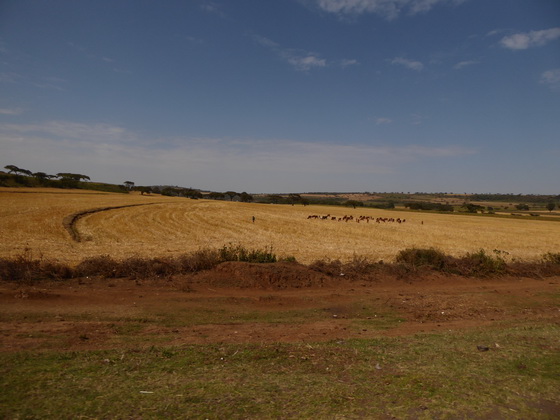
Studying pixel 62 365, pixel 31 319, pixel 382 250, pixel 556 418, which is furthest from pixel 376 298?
pixel 382 250

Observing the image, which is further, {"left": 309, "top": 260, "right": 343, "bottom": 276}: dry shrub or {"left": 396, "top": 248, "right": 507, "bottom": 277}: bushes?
{"left": 396, "top": 248, "right": 507, "bottom": 277}: bushes

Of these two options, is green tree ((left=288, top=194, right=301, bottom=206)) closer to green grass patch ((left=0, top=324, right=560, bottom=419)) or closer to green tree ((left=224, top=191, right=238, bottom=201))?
green tree ((left=224, top=191, right=238, bottom=201))

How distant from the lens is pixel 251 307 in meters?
9.27

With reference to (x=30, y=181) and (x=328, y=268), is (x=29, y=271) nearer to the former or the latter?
(x=328, y=268)

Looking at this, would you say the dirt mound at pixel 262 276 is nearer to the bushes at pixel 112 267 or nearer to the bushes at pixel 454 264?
the bushes at pixel 112 267

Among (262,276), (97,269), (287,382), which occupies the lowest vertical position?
(262,276)

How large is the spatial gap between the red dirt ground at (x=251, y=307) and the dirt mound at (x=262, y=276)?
4 cm

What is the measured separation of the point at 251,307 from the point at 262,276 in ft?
8.05

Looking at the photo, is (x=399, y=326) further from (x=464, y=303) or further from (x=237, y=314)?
(x=237, y=314)

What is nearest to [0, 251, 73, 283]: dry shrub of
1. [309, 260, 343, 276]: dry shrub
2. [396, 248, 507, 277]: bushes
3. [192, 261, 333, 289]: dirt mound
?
[192, 261, 333, 289]: dirt mound

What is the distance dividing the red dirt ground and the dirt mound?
38 millimetres

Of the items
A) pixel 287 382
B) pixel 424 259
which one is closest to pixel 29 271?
pixel 287 382

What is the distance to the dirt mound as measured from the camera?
11367 mm

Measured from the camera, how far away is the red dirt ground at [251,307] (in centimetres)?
667
